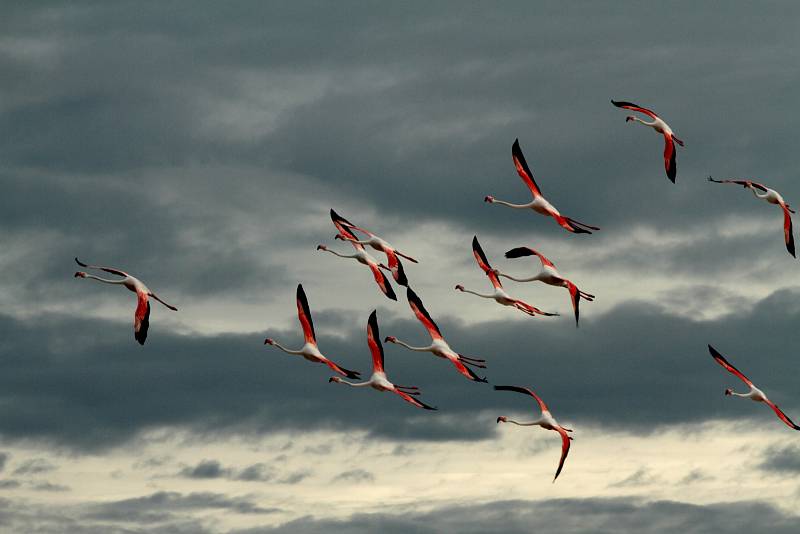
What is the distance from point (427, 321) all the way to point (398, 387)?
4.32 meters

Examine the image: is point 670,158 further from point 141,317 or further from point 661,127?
point 141,317

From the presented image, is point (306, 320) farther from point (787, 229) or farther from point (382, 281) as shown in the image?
point (787, 229)

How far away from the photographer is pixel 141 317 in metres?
82.4

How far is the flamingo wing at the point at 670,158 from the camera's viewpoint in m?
83.2

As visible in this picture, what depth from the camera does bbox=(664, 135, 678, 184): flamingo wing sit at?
83188 mm

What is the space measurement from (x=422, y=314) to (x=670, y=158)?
1552 cm

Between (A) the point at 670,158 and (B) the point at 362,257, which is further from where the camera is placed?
(B) the point at 362,257

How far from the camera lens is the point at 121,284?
86.7 m

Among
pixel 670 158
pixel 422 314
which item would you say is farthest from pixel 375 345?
pixel 670 158

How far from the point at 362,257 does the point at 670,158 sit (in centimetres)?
1831

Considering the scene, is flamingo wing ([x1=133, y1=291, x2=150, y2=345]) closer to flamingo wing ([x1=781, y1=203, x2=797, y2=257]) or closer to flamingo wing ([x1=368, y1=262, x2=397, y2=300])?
flamingo wing ([x1=368, y1=262, x2=397, y2=300])

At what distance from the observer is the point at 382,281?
298ft

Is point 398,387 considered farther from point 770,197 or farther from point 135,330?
point 770,197

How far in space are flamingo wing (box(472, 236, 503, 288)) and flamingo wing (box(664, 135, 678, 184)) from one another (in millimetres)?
11861
